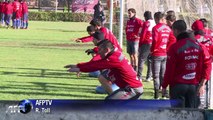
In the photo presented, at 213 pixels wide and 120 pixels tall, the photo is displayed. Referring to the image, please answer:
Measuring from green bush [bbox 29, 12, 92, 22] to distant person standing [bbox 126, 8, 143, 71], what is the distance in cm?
4120

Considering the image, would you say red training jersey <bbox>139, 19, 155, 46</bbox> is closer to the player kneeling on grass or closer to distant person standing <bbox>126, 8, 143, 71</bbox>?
distant person standing <bbox>126, 8, 143, 71</bbox>

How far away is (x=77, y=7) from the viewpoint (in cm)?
6494

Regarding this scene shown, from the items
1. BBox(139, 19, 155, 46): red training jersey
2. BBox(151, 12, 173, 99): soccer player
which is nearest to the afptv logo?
BBox(151, 12, 173, 99): soccer player

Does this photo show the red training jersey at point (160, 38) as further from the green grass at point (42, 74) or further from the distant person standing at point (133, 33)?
the distant person standing at point (133, 33)

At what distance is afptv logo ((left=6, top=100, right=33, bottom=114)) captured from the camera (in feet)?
20.4

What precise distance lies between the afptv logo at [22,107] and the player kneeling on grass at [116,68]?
7.66 ft

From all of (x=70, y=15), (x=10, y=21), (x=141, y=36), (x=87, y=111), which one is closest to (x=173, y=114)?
(x=87, y=111)

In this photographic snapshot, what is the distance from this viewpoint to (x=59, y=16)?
58.6 meters

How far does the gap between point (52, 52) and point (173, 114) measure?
60.9 ft

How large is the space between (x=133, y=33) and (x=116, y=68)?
8.48 m

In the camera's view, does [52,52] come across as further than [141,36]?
Yes

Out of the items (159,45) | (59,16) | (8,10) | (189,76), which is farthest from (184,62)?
(59,16)

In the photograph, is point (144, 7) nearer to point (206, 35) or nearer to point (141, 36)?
point (141, 36)

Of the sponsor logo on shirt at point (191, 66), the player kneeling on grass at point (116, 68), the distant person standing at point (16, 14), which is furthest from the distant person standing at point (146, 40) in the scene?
the distant person standing at point (16, 14)
